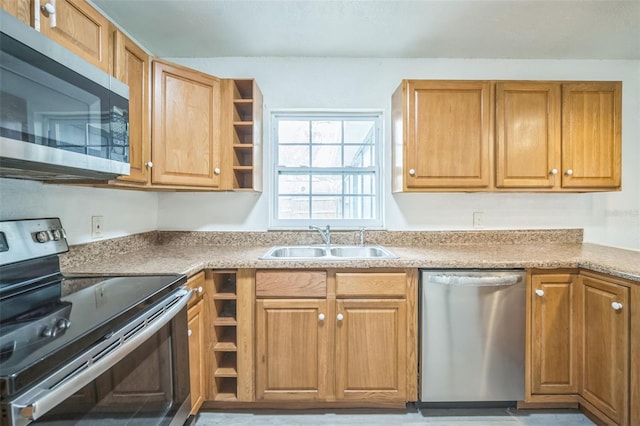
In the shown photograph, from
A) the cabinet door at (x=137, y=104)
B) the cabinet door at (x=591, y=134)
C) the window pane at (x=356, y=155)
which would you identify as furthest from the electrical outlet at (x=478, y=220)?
the cabinet door at (x=137, y=104)

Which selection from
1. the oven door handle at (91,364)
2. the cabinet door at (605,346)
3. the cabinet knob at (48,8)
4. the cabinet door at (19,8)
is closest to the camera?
the oven door handle at (91,364)

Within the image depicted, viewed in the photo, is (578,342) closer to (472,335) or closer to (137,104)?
(472,335)

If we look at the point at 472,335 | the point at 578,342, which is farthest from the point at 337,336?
the point at 578,342

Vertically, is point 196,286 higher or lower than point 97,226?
lower

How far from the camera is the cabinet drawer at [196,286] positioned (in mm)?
1519

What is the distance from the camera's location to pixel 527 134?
6.47 feet

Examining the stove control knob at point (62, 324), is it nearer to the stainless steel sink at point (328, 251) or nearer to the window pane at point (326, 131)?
the stainless steel sink at point (328, 251)

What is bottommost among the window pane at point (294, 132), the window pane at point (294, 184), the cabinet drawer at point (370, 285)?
the cabinet drawer at point (370, 285)

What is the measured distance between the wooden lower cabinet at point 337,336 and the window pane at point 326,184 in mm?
855

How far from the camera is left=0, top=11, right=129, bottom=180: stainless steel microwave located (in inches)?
30.6

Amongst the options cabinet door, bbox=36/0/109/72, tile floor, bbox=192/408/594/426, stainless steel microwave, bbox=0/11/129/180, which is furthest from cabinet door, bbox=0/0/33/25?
tile floor, bbox=192/408/594/426

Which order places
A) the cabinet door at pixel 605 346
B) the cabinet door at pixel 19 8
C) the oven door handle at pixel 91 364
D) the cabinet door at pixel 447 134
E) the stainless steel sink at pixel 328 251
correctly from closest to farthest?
the oven door handle at pixel 91 364 → the cabinet door at pixel 19 8 → the cabinet door at pixel 605 346 → the cabinet door at pixel 447 134 → the stainless steel sink at pixel 328 251

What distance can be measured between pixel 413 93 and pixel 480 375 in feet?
5.56

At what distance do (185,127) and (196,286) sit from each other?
918mm
